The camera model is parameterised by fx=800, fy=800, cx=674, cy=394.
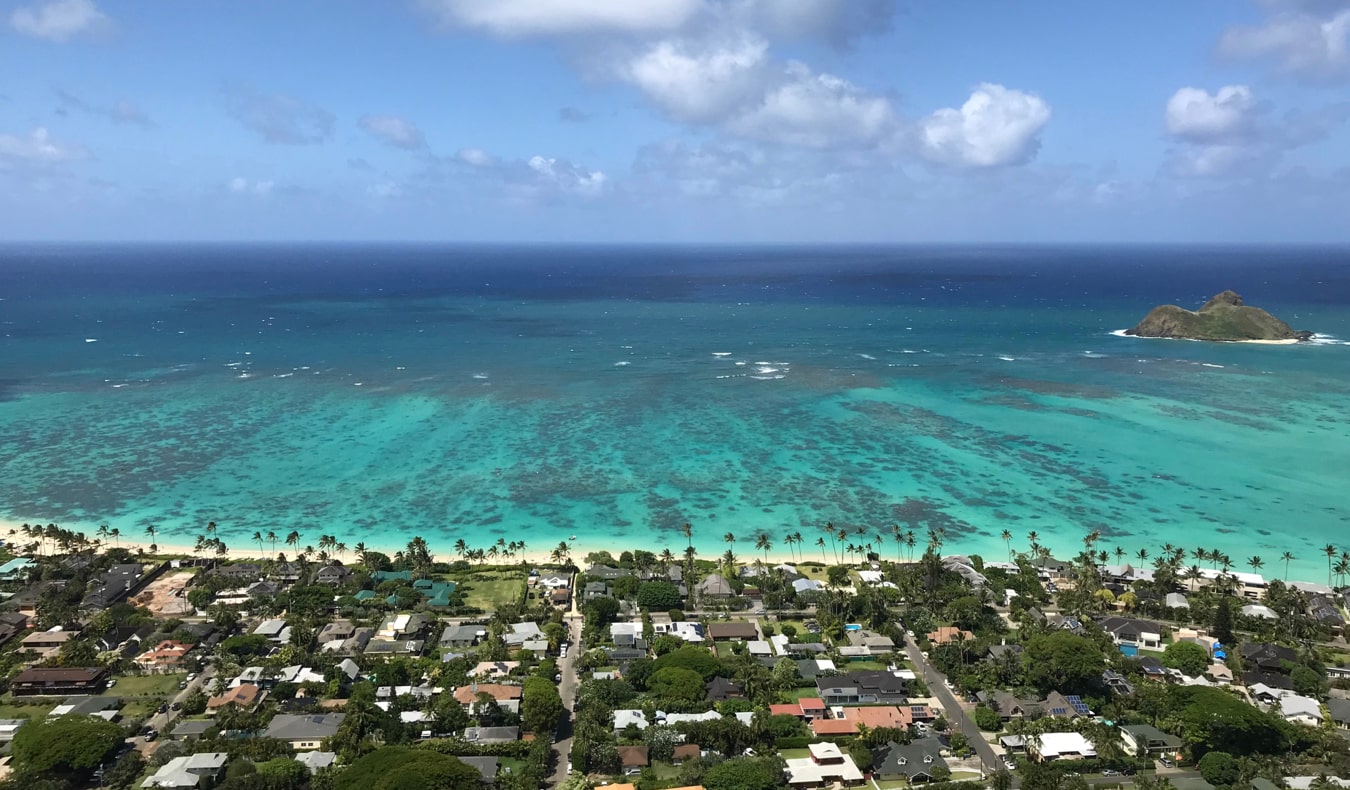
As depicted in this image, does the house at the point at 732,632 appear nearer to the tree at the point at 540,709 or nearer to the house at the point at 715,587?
the house at the point at 715,587

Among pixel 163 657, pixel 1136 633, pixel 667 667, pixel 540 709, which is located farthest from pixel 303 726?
pixel 1136 633

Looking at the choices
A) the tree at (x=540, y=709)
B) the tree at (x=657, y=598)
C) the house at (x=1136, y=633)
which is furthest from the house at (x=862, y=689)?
the house at (x=1136, y=633)

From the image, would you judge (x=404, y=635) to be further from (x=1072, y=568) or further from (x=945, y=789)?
(x=1072, y=568)

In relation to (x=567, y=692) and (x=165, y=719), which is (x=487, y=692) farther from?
(x=165, y=719)

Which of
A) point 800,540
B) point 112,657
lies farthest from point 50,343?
point 800,540

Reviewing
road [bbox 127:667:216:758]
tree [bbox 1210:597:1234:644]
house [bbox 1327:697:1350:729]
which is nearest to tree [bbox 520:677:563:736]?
road [bbox 127:667:216:758]

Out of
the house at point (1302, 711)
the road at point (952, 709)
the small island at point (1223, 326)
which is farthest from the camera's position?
the small island at point (1223, 326)

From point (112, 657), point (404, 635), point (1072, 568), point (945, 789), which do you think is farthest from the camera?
point (1072, 568)
